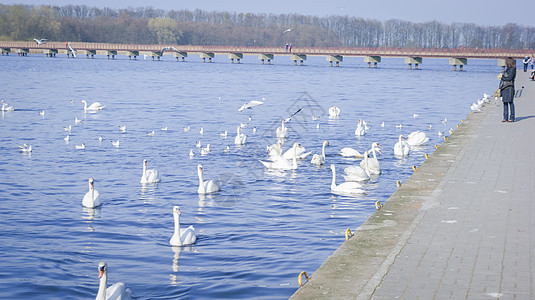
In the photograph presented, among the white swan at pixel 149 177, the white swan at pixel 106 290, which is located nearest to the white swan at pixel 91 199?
the white swan at pixel 149 177

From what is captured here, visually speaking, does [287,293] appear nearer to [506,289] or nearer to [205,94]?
[506,289]

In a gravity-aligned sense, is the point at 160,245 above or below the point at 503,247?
below

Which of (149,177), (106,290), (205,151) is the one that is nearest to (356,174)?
(149,177)

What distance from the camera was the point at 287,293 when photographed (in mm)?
9594

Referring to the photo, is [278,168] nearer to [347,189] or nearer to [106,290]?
[347,189]

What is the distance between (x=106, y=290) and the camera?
29.1 ft

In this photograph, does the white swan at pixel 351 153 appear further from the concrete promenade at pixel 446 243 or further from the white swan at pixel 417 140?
the concrete promenade at pixel 446 243

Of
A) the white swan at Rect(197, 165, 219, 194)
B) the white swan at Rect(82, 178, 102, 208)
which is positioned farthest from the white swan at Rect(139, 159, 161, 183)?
the white swan at Rect(82, 178, 102, 208)

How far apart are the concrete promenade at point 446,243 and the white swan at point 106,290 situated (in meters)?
2.69

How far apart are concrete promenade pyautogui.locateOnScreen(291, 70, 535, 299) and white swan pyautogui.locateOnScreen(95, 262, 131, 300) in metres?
2.69

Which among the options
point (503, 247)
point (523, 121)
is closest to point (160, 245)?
point (503, 247)

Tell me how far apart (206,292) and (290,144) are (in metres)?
16.2

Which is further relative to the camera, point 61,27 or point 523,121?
point 61,27

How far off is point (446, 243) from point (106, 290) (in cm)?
455
